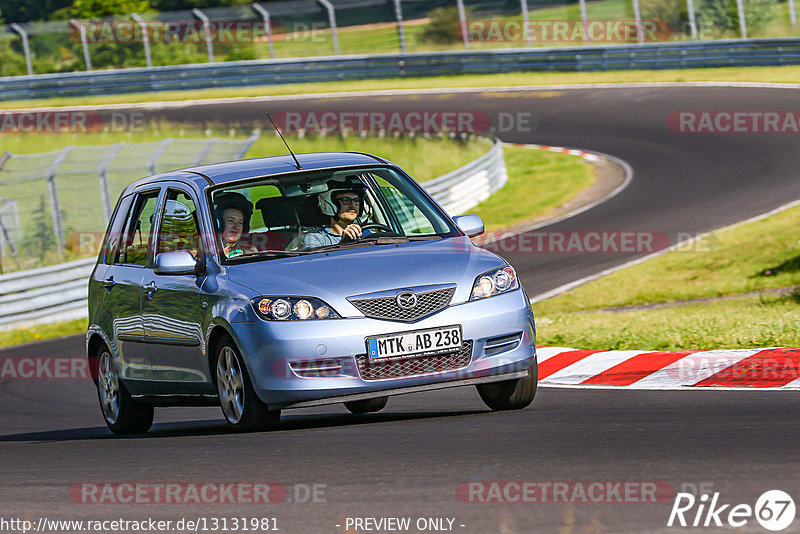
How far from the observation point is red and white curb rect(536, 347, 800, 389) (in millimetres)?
8906

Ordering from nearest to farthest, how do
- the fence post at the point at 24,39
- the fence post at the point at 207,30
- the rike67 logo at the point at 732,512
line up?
the rike67 logo at the point at 732,512, the fence post at the point at 207,30, the fence post at the point at 24,39

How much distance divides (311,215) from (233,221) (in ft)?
1.66

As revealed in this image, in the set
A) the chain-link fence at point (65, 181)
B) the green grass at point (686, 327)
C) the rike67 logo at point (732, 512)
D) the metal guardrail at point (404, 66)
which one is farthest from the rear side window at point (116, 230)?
the metal guardrail at point (404, 66)

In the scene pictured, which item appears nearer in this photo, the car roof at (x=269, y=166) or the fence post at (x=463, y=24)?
the car roof at (x=269, y=166)

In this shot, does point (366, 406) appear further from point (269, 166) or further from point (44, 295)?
point (44, 295)

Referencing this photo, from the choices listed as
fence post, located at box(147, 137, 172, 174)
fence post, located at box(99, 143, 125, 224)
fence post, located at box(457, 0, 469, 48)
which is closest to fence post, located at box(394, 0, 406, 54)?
fence post, located at box(457, 0, 469, 48)

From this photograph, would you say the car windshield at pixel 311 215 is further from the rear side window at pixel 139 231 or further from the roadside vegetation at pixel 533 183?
the roadside vegetation at pixel 533 183

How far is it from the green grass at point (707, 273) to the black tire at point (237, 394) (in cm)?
799

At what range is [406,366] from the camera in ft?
24.9

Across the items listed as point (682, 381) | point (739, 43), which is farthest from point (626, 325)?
point (739, 43)

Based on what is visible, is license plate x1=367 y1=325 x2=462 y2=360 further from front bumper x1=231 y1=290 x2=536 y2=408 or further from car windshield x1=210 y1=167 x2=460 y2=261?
car windshield x1=210 y1=167 x2=460 y2=261

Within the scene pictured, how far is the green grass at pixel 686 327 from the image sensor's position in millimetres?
10352

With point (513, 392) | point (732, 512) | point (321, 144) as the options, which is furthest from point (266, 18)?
point (732, 512)

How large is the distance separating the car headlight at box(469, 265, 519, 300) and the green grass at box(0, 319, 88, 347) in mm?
11126
